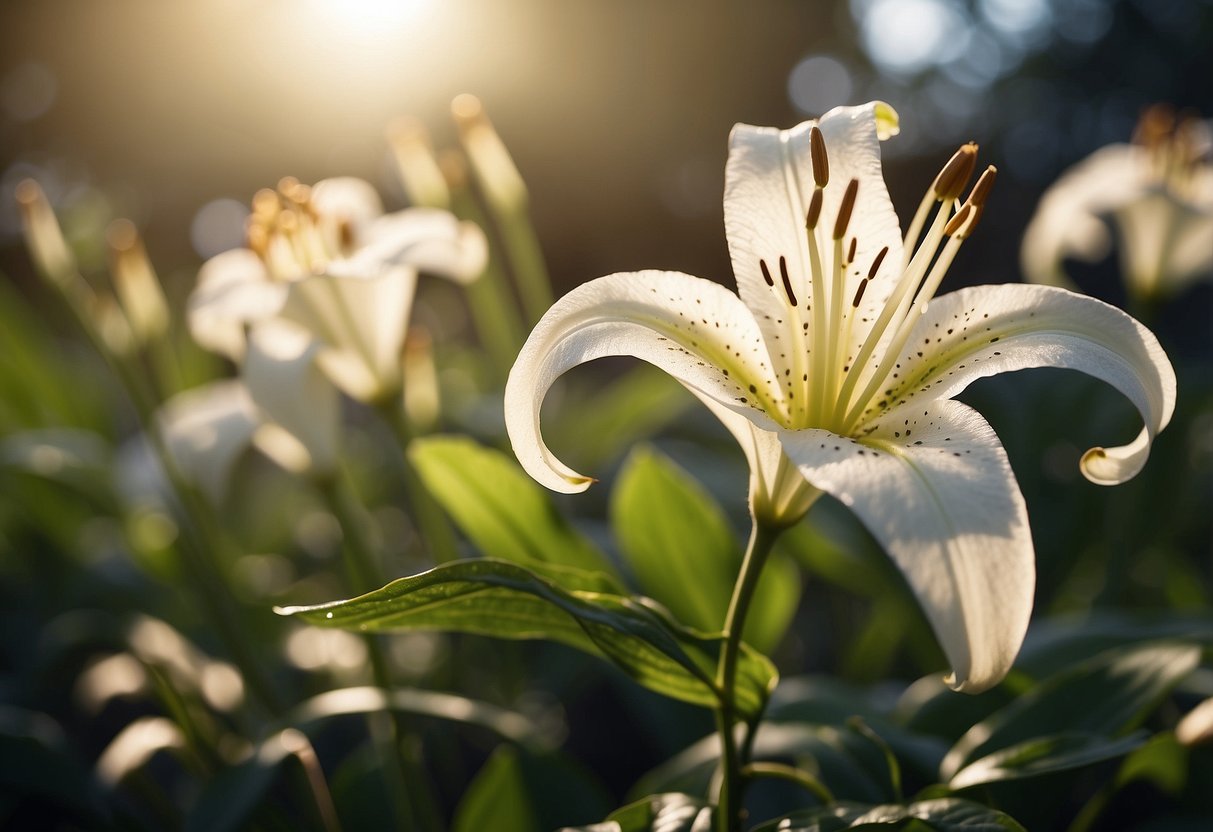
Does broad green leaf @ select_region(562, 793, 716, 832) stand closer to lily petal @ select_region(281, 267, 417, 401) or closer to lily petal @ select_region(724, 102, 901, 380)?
lily petal @ select_region(724, 102, 901, 380)

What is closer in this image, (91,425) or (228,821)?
(228,821)

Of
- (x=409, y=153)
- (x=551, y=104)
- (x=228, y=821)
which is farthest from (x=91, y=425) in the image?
(x=551, y=104)

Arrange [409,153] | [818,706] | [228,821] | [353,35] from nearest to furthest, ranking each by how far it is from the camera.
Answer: [228,821] → [818,706] → [409,153] → [353,35]

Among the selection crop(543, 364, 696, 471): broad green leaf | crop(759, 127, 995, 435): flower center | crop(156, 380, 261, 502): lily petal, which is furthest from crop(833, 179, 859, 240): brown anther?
crop(543, 364, 696, 471): broad green leaf

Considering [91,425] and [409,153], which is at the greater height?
[409,153]

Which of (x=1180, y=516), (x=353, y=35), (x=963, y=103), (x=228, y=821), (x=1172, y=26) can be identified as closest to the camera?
(x=228, y=821)

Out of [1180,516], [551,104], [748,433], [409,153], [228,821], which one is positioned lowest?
[1180,516]

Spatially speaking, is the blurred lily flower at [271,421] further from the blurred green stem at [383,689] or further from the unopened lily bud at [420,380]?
the unopened lily bud at [420,380]

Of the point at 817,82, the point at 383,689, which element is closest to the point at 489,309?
the point at 383,689

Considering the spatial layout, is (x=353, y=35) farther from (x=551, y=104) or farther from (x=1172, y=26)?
(x=1172, y=26)
